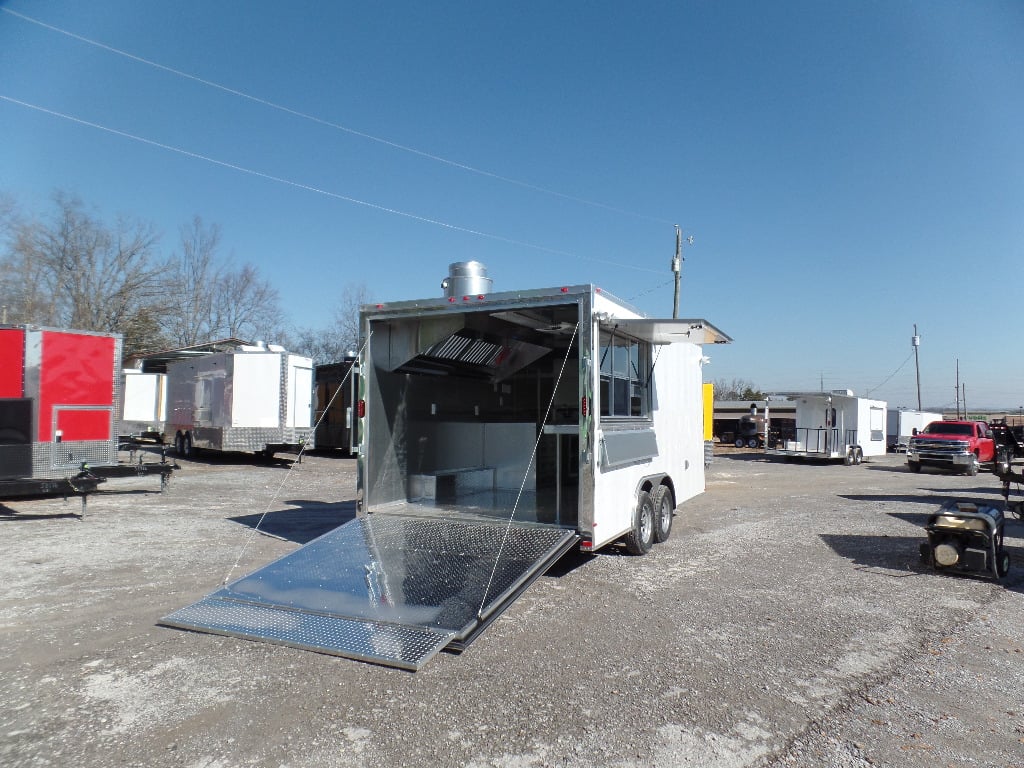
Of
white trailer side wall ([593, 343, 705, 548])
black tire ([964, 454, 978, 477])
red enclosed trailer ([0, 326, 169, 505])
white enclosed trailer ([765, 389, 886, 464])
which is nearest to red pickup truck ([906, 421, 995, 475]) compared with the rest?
black tire ([964, 454, 978, 477])

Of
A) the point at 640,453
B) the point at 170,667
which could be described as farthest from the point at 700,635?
the point at 170,667

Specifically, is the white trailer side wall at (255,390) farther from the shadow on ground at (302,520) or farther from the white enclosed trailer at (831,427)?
the white enclosed trailer at (831,427)

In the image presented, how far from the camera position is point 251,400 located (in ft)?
55.1

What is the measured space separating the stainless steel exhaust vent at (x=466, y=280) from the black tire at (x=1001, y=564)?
5.64 meters

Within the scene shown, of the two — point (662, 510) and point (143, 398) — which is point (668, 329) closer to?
point (662, 510)

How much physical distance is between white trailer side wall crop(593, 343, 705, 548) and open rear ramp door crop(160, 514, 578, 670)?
1.99 feet

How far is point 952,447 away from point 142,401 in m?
25.6

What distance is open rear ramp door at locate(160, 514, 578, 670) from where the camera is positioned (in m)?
4.15

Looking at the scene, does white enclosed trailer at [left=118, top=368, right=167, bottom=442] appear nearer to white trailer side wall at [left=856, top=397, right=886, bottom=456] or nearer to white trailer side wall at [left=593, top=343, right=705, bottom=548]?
white trailer side wall at [left=593, top=343, right=705, bottom=548]

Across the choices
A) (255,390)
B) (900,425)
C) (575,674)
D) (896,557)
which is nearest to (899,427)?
(900,425)

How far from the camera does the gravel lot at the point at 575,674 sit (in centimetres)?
323

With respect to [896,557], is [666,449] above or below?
above

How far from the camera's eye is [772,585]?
20.5 ft

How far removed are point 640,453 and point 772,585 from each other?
1.78 meters
